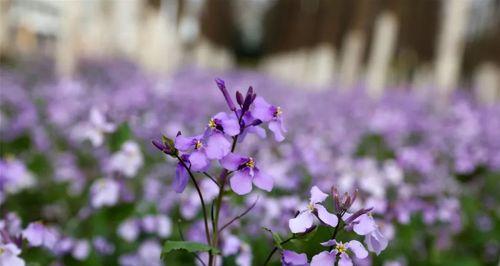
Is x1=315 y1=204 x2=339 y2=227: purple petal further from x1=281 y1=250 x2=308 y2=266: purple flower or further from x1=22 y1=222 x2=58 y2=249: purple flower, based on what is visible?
x1=22 y1=222 x2=58 y2=249: purple flower

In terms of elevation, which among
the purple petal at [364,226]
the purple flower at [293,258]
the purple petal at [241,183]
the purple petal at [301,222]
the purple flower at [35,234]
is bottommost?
the purple flower at [35,234]

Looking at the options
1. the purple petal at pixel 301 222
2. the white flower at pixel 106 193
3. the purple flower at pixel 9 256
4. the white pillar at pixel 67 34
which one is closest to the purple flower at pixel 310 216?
the purple petal at pixel 301 222

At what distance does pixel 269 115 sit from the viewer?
4.25 ft

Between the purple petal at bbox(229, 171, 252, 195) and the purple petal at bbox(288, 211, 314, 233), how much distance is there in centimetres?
11

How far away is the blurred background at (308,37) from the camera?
1235cm

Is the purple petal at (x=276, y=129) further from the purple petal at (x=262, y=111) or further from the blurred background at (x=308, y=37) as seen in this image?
the blurred background at (x=308, y=37)

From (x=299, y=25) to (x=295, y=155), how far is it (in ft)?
101

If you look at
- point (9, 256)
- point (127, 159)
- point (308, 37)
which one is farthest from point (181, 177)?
point (308, 37)

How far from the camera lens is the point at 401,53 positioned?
32562 millimetres

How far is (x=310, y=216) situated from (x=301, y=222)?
28 mm

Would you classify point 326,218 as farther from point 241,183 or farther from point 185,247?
point 185,247

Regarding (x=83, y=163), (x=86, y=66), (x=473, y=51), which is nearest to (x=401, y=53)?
(x=473, y=51)

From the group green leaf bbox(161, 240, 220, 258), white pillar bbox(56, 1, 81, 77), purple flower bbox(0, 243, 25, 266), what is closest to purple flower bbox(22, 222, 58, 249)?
purple flower bbox(0, 243, 25, 266)

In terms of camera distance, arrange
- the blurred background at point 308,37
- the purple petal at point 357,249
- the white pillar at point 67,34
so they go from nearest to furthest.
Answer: the purple petal at point 357,249
the white pillar at point 67,34
the blurred background at point 308,37
